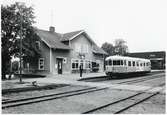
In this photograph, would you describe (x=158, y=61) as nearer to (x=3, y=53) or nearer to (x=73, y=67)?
(x=73, y=67)

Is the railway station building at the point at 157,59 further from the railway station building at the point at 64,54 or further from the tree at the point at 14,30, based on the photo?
the tree at the point at 14,30

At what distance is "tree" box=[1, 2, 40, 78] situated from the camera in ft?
65.8

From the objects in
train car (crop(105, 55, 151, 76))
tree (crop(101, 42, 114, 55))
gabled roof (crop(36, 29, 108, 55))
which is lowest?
train car (crop(105, 55, 151, 76))

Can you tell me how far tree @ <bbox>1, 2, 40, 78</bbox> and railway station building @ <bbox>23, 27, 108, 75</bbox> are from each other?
3043 mm

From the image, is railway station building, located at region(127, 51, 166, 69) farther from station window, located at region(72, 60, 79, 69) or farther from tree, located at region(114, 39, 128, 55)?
station window, located at region(72, 60, 79, 69)

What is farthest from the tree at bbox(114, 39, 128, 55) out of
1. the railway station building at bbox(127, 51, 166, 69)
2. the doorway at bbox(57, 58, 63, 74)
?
the doorway at bbox(57, 58, 63, 74)

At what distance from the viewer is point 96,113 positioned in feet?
21.5

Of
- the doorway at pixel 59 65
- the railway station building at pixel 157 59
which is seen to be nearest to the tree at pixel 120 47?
the railway station building at pixel 157 59

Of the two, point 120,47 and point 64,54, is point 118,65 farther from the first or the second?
point 120,47

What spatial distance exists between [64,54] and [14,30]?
7.75 metres

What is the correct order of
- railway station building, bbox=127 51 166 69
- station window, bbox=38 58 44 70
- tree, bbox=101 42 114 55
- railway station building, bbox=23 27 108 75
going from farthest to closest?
tree, bbox=101 42 114 55 → railway station building, bbox=127 51 166 69 → station window, bbox=38 58 44 70 → railway station building, bbox=23 27 108 75

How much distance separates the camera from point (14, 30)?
2058 cm

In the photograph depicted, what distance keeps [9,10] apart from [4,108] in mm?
15449

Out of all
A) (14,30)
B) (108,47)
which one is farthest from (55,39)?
(108,47)
